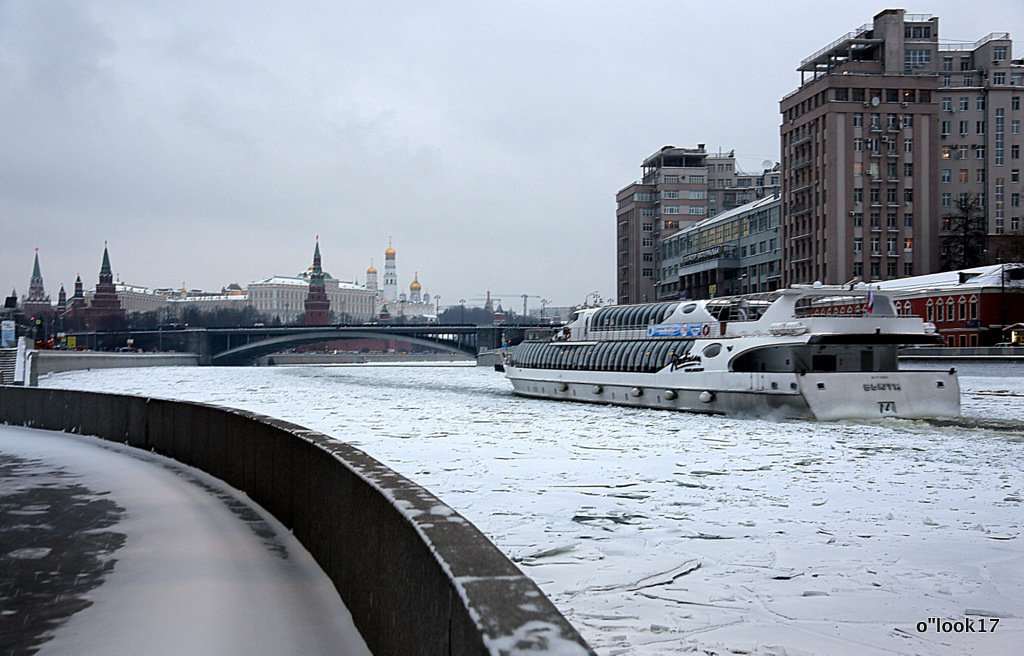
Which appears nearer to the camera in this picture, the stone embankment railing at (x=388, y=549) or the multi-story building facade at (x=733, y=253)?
the stone embankment railing at (x=388, y=549)

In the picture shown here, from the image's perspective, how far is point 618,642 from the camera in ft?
21.9

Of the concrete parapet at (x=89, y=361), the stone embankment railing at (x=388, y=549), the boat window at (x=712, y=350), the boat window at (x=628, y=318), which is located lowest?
the concrete parapet at (x=89, y=361)

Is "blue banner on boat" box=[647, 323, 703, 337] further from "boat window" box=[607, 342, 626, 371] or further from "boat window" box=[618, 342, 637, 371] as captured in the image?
"boat window" box=[607, 342, 626, 371]

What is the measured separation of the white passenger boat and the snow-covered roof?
36.6 meters

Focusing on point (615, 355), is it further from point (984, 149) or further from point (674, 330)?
point (984, 149)

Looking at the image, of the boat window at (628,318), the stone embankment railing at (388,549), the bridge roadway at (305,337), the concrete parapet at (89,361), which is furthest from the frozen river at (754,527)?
the bridge roadway at (305,337)

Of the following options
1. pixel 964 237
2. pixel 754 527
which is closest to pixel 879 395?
pixel 754 527

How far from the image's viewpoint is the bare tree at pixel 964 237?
91.8 m

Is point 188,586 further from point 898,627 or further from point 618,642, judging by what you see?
point 898,627

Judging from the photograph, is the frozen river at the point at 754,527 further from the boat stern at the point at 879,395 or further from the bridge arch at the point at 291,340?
the bridge arch at the point at 291,340

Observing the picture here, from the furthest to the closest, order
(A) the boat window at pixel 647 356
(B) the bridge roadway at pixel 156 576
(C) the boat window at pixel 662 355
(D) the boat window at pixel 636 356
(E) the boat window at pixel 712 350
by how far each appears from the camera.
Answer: (D) the boat window at pixel 636 356, (A) the boat window at pixel 647 356, (C) the boat window at pixel 662 355, (E) the boat window at pixel 712 350, (B) the bridge roadway at pixel 156 576

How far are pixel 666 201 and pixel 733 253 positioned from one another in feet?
87.8

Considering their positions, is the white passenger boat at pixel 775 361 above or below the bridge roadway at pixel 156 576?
above

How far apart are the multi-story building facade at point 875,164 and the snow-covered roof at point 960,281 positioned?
36.2 ft
